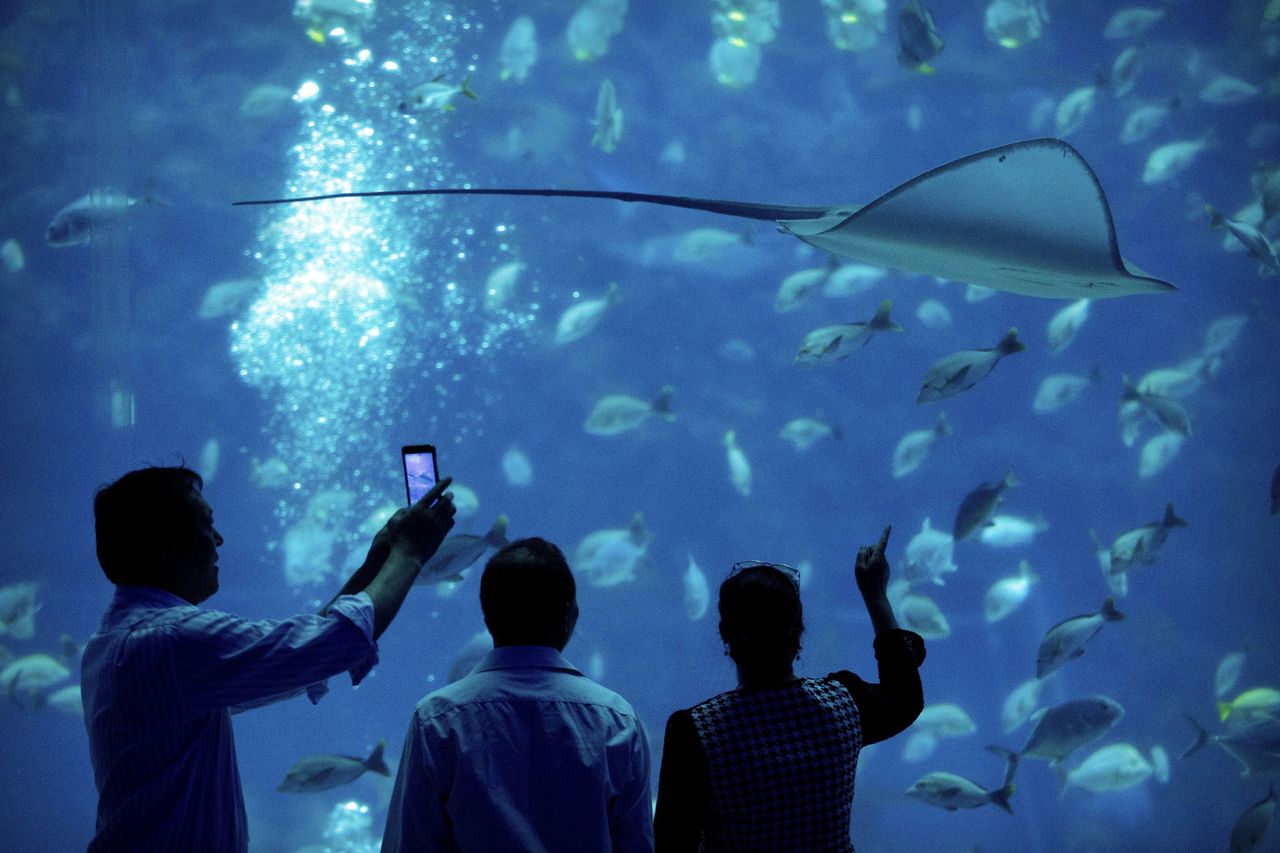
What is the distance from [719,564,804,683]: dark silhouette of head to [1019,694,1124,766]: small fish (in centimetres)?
443

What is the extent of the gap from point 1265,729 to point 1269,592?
37.2 ft

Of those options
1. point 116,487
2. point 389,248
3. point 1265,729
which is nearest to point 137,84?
point 389,248

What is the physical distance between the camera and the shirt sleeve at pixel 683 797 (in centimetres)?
124

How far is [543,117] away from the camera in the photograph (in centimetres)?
1403

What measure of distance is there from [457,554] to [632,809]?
9.12 ft

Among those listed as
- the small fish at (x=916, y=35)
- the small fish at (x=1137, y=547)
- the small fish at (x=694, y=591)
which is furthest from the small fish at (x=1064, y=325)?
the small fish at (x=694, y=591)

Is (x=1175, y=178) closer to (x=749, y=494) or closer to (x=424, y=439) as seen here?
(x=749, y=494)

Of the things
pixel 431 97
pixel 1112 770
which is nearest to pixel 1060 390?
pixel 1112 770

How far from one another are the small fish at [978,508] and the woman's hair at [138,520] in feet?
15.6

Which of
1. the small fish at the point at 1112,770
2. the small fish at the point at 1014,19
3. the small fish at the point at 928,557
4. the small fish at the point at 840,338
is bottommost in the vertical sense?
the small fish at the point at 1112,770

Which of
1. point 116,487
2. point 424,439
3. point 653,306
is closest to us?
point 116,487

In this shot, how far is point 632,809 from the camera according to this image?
126 cm

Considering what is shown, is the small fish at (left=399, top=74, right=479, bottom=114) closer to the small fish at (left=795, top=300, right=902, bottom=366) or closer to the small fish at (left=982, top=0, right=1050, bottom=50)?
the small fish at (left=795, top=300, right=902, bottom=366)

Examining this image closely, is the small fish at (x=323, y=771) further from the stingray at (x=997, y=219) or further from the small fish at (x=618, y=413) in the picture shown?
the small fish at (x=618, y=413)
